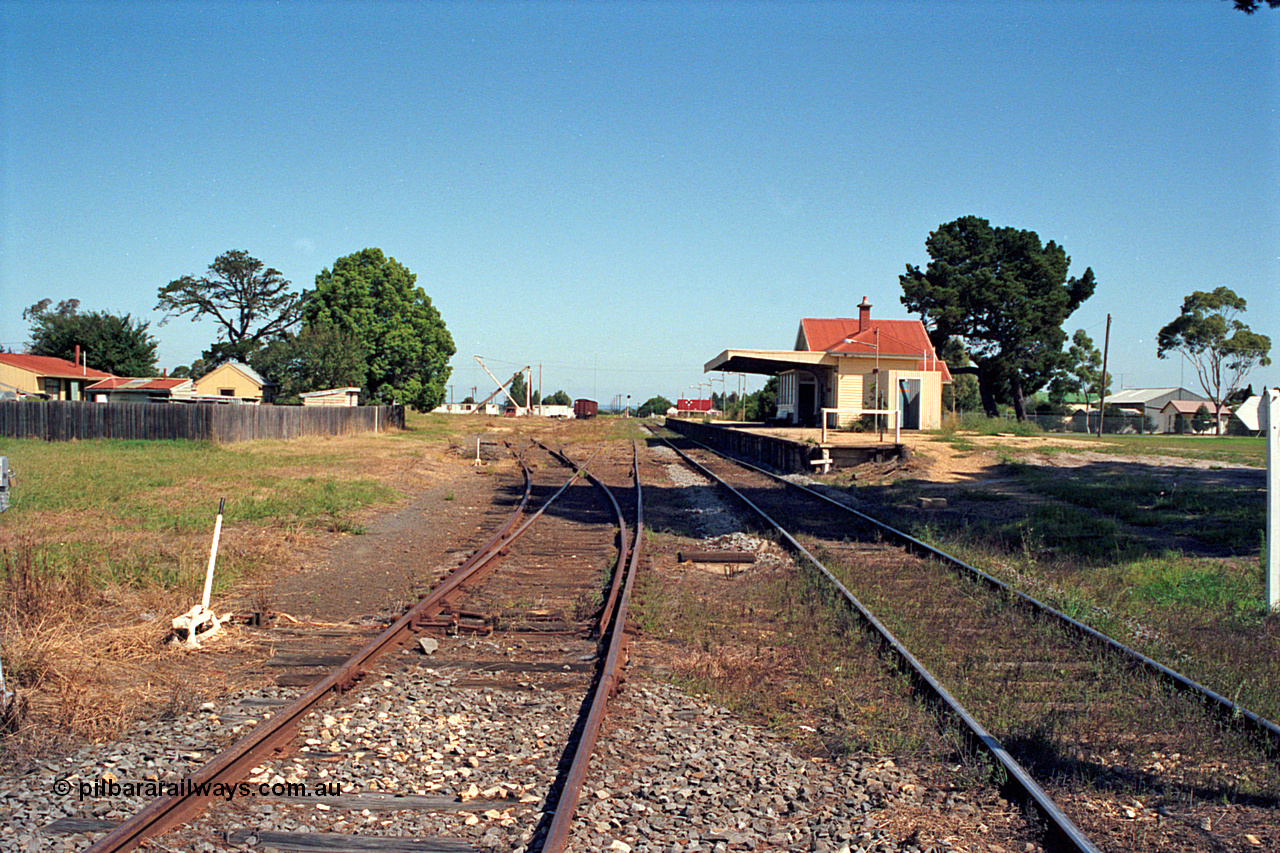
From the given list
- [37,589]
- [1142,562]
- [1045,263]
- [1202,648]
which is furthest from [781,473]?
[1045,263]

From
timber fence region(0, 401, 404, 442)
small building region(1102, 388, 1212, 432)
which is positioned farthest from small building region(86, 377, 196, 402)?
small building region(1102, 388, 1212, 432)

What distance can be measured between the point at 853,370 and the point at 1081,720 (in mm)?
32809

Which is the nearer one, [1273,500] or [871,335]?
[1273,500]

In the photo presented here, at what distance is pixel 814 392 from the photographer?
43.6 m

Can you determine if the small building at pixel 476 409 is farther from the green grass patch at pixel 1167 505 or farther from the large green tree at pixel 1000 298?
the green grass patch at pixel 1167 505

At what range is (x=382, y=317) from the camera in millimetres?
53250

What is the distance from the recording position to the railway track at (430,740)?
3.79m

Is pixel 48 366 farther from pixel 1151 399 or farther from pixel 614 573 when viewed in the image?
pixel 1151 399

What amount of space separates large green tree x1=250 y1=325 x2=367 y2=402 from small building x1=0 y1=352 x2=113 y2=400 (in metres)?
17.0

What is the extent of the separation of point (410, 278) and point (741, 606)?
166 ft

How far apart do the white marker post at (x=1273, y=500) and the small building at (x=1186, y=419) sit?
62.5 m

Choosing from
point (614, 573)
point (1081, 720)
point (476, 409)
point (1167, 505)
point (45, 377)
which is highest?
point (45, 377)

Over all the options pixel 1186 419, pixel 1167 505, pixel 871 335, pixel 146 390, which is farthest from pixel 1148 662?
pixel 1186 419

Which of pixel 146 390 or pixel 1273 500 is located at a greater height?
pixel 146 390
